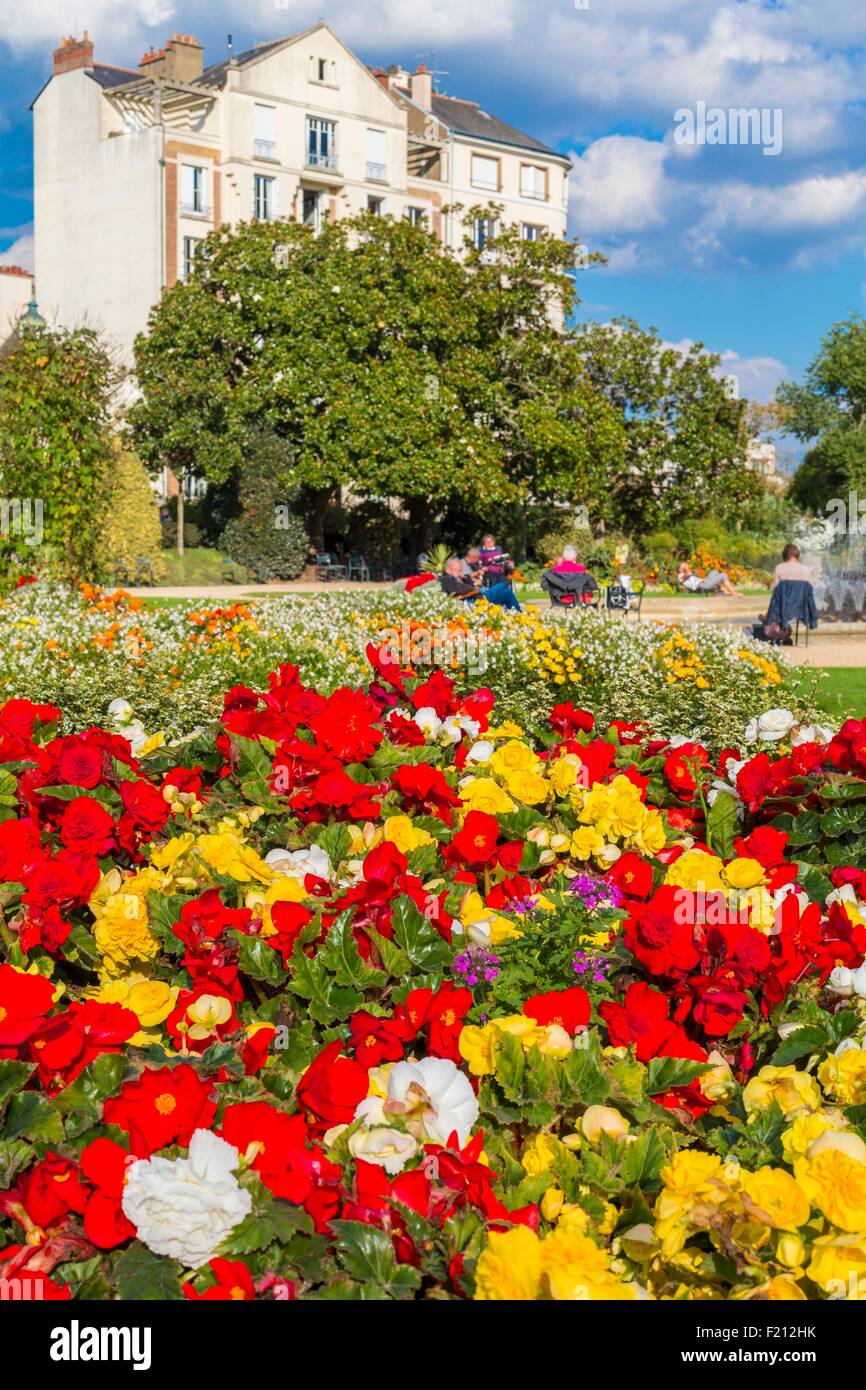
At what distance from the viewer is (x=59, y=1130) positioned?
6.44 ft

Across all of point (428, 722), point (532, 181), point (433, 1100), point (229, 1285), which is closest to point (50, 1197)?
point (229, 1285)

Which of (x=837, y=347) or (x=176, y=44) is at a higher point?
(x=176, y=44)

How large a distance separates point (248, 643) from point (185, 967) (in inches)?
268

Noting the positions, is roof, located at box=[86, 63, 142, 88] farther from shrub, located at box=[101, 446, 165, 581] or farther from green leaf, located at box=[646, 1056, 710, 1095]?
green leaf, located at box=[646, 1056, 710, 1095]

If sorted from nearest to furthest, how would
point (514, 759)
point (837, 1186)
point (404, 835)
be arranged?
point (837, 1186) → point (404, 835) → point (514, 759)

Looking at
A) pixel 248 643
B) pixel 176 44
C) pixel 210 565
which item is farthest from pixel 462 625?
pixel 176 44

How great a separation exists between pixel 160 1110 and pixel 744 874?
4.69 feet

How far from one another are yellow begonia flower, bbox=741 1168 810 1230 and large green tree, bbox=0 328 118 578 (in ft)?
45.7

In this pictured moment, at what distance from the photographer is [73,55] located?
4038 centimetres

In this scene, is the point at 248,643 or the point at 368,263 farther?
the point at 368,263

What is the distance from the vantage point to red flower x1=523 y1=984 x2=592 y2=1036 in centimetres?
235

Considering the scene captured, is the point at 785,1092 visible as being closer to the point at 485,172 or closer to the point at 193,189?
the point at 193,189

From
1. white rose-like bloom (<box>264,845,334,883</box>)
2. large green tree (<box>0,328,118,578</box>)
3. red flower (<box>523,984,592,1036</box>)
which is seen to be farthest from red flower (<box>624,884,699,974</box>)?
large green tree (<box>0,328,118,578</box>)
